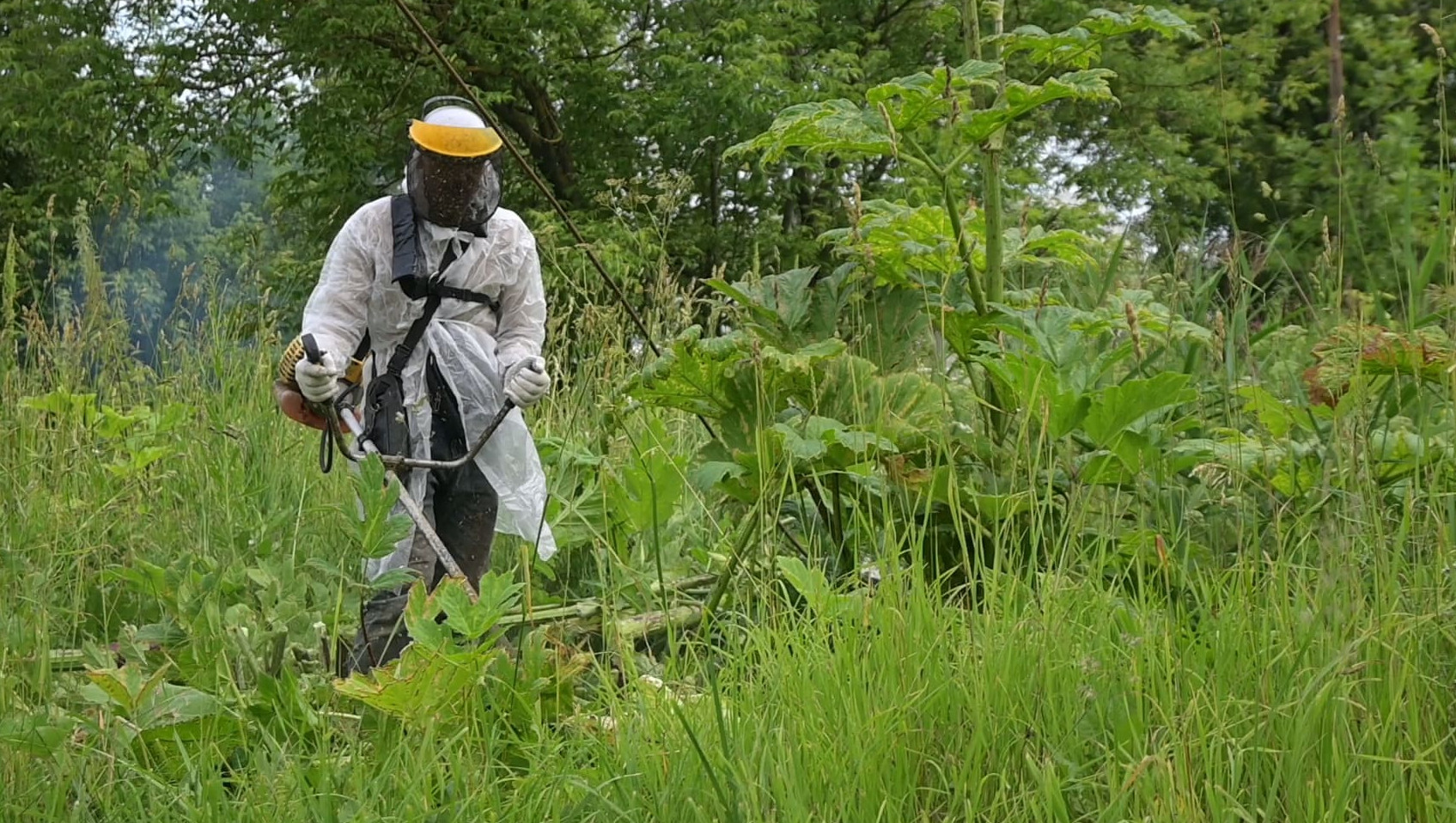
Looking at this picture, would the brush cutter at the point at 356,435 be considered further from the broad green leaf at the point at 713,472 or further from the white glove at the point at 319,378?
the broad green leaf at the point at 713,472

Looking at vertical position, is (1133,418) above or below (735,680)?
above

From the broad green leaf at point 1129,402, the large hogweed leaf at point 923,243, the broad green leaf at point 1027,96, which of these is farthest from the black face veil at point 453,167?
the broad green leaf at point 1129,402

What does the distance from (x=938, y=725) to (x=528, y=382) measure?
1.42 m

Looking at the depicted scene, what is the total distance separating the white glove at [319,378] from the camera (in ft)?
8.96

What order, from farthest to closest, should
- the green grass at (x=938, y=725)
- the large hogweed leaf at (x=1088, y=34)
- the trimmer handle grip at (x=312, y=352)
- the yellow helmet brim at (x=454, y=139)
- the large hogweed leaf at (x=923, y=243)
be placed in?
1. the yellow helmet brim at (x=454, y=139)
2. the trimmer handle grip at (x=312, y=352)
3. the large hogweed leaf at (x=923, y=243)
4. the large hogweed leaf at (x=1088, y=34)
5. the green grass at (x=938, y=725)

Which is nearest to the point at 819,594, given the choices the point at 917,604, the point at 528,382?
the point at 917,604

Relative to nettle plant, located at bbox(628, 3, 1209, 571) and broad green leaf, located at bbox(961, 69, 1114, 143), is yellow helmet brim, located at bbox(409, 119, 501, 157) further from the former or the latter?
broad green leaf, located at bbox(961, 69, 1114, 143)

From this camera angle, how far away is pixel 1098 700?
1.71 meters

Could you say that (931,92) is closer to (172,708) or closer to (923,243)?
(923,243)

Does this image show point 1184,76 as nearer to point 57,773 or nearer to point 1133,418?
point 1133,418

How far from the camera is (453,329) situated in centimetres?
305

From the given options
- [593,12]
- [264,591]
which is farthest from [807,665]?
[593,12]

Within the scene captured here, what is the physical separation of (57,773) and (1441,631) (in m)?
1.84

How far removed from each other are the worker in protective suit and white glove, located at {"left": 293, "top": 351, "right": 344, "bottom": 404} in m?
0.14
